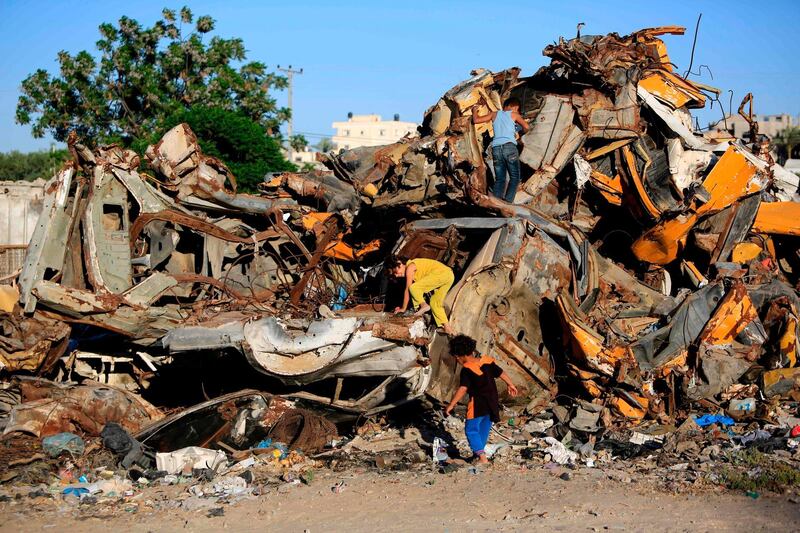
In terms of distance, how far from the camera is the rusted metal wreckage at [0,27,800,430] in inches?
306

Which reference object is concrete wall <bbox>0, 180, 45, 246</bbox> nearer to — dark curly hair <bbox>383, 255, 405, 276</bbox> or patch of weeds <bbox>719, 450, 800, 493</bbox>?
dark curly hair <bbox>383, 255, 405, 276</bbox>

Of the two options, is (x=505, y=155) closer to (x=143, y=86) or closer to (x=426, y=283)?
(x=426, y=283)

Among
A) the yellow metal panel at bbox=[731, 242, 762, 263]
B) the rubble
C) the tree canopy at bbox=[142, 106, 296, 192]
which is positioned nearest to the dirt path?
the rubble

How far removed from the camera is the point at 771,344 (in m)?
9.12

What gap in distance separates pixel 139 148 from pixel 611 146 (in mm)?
20847

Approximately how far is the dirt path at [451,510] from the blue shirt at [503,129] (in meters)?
4.25

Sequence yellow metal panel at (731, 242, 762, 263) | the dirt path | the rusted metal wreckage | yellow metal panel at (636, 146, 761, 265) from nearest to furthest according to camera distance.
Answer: the dirt path, the rusted metal wreckage, yellow metal panel at (636, 146, 761, 265), yellow metal panel at (731, 242, 762, 263)

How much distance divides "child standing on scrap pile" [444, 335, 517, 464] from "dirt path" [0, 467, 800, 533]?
1.62ft

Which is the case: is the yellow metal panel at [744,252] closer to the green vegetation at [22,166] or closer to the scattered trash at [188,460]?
the scattered trash at [188,460]

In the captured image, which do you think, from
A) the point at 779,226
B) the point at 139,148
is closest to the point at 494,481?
the point at 779,226

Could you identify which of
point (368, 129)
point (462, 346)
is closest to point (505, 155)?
point (462, 346)

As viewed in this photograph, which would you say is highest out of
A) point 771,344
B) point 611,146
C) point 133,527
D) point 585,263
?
point 611,146

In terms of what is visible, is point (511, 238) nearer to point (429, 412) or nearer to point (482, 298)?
point (482, 298)

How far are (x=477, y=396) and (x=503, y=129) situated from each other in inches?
149
